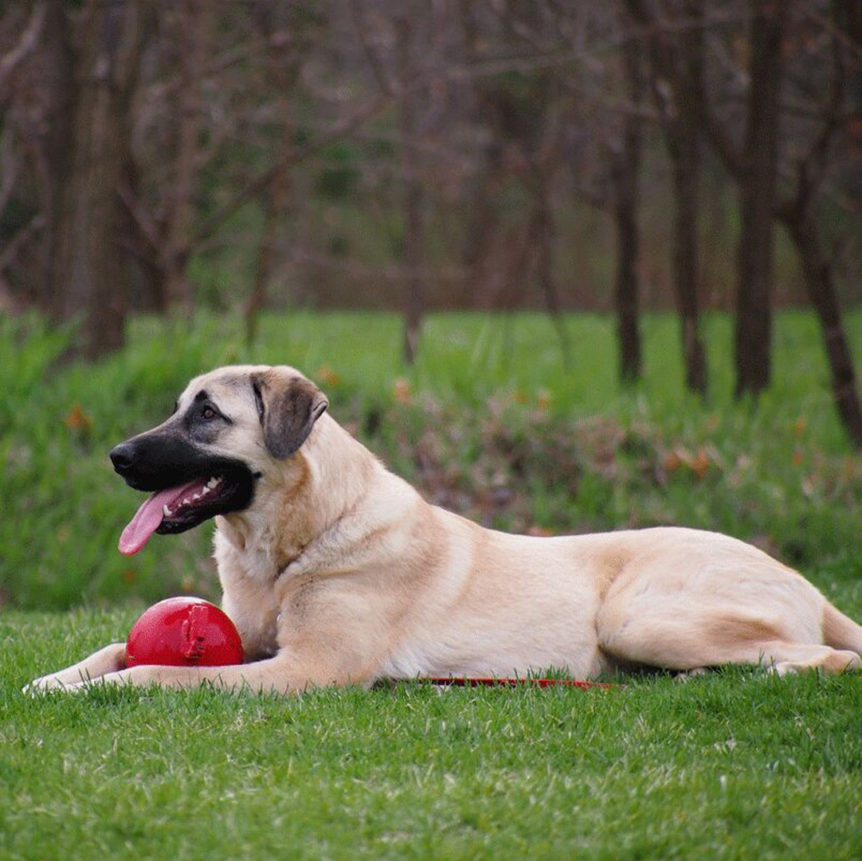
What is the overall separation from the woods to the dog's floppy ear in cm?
672

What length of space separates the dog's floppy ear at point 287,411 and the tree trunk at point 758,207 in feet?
28.2

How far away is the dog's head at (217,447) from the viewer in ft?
18.2

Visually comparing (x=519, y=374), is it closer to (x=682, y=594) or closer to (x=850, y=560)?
(x=850, y=560)

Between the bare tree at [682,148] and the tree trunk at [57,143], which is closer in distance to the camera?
the tree trunk at [57,143]

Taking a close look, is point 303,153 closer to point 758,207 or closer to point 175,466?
point 758,207

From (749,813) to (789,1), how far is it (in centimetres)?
1009

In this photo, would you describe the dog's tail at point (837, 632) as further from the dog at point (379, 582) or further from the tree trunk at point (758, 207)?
the tree trunk at point (758, 207)

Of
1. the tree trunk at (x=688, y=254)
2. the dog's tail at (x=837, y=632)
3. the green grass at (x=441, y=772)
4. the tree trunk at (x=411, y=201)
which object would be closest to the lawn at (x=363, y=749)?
the green grass at (x=441, y=772)

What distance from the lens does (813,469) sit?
11.8 meters

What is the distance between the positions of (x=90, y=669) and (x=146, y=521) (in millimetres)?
672

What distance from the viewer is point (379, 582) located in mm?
5711

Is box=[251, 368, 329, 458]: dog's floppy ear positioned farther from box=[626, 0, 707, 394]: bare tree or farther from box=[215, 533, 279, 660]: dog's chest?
box=[626, 0, 707, 394]: bare tree

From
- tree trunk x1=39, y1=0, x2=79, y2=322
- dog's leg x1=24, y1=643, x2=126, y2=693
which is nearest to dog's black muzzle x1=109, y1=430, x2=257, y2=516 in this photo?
dog's leg x1=24, y1=643, x2=126, y2=693

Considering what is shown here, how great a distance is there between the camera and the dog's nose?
18.0 ft
